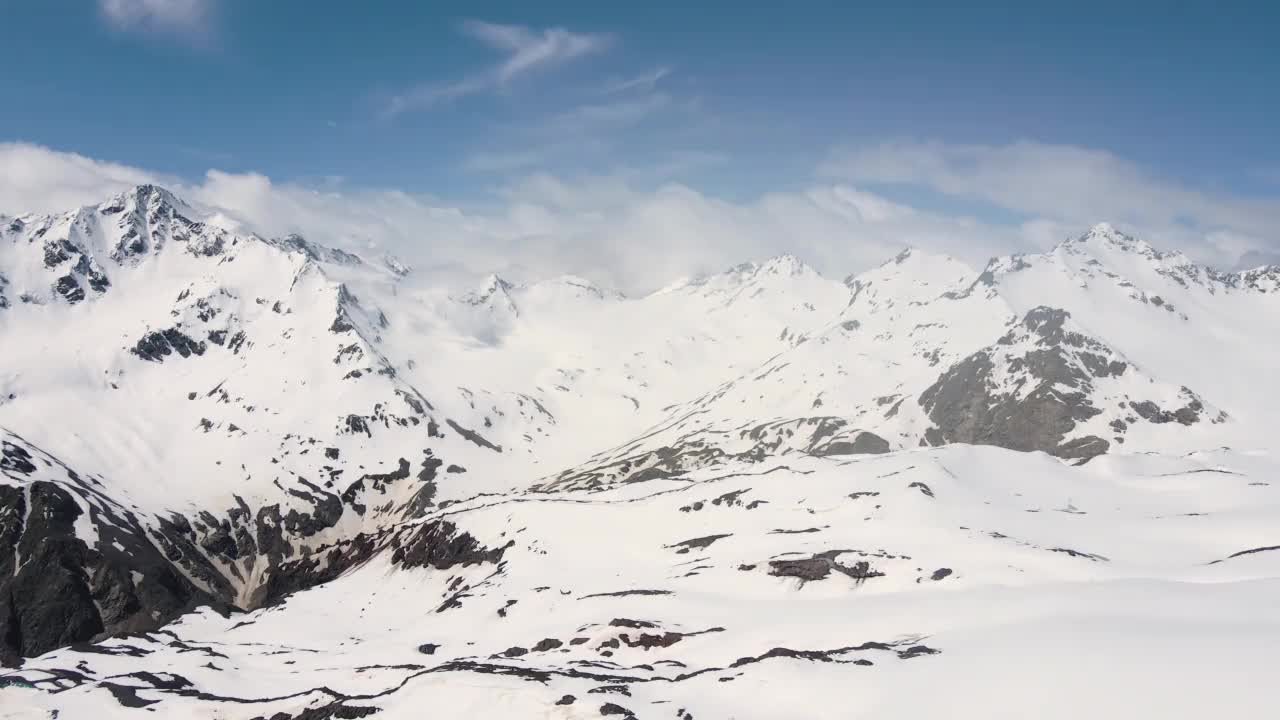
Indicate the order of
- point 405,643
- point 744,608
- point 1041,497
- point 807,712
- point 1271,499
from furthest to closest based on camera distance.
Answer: point 1041,497 → point 1271,499 → point 405,643 → point 744,608 → point 807,712

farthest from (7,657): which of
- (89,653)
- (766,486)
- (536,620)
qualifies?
(766,486)

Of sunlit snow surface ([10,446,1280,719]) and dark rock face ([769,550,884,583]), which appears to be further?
dark rock face ([769,550,884,583])

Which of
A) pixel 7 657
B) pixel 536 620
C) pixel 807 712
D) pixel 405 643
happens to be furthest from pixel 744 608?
pixel 7 657

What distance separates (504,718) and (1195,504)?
14397cm

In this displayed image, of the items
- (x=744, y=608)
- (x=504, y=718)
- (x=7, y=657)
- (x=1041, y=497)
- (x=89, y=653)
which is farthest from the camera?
(x=7, y=657)

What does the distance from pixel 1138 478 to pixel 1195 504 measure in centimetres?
2259

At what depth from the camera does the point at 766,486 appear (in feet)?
540

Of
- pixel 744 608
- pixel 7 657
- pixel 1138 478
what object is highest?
pixel 1138 478

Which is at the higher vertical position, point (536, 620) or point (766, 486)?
point (766, 486)

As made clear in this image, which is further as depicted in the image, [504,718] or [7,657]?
[7,657]

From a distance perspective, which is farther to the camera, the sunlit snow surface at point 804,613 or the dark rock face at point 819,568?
the dark rock face at point 819,568

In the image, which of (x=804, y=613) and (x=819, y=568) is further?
(x=819, y=568)

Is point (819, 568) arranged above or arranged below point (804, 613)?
above

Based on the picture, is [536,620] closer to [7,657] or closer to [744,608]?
[744,608]
